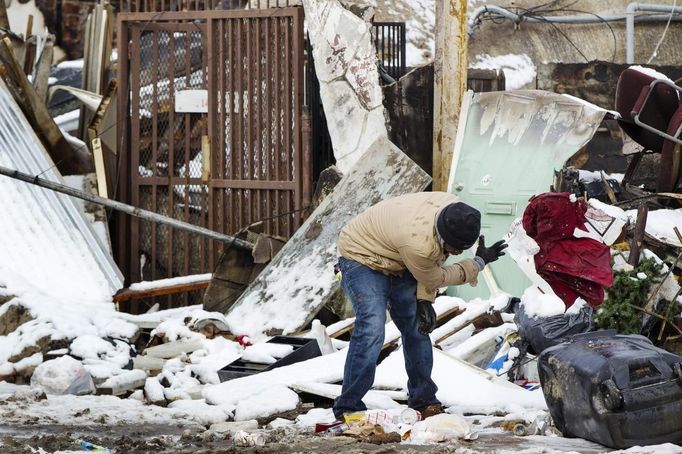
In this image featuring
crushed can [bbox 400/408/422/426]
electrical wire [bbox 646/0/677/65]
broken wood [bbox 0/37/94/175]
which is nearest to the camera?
crushed can [bbox 400/408/422/426]

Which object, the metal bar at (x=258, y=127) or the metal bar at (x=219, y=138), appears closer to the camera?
the metal bar at (x=258, y=127)

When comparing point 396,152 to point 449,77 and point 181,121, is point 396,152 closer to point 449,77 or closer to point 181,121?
point 449,77

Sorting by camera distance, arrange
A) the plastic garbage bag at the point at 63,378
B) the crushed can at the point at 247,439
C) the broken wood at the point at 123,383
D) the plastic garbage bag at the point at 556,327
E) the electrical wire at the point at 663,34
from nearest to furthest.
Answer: the crushed can at the point at 247,439, the plastic garbage bag at the point at 556,327, the plastic garbage bag at the point at 63,378, the broken wood at the point at 123,383, the electrical wire at the point at 663,34

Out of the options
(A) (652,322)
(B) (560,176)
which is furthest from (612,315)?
(B) (560,176)

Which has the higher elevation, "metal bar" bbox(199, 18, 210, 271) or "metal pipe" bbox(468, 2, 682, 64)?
"metal pipe" bbox(468, 2, 682, 64)

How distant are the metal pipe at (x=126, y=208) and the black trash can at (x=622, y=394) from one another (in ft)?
15.7

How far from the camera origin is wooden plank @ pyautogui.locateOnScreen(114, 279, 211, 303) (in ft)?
33.1

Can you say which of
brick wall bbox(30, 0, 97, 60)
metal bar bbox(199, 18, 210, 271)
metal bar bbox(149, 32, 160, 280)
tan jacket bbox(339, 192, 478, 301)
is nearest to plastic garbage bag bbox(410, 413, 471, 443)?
tan jacket bbox(339, 192, 478, 301)

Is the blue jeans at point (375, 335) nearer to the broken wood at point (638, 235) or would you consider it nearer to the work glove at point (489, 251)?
the work glove at point (489, 251)

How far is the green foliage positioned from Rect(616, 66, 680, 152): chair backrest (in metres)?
1.60

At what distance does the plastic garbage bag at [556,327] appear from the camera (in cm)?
738

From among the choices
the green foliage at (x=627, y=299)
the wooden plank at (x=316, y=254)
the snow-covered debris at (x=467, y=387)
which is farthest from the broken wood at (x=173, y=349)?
the green foliage at (x=627, y=299)

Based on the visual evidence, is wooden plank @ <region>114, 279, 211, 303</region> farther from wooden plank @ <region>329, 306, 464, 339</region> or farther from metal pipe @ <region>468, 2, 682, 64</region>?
metal pipe @ <region>468, 2, 682, 64</region>

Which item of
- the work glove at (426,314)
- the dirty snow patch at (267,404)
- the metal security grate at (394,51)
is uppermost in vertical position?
the metal security grate at (394,51)
